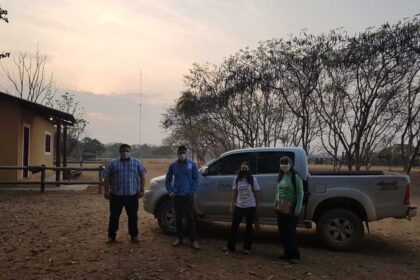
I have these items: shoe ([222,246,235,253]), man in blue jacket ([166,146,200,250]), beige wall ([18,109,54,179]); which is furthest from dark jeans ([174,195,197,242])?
beige wall ([18,109,54,179])

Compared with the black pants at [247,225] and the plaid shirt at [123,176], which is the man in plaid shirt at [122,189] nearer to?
the plaid shirt at [123,176]

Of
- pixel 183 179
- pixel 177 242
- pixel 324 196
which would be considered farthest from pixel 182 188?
pixel 324 196

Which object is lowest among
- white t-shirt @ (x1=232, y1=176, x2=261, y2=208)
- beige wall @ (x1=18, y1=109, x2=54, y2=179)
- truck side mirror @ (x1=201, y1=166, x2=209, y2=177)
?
white t-shirt @ (x1=232, y1=176, x2=261, y2=208)

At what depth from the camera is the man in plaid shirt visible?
8.60 meters

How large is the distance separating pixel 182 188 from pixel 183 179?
0.15 m

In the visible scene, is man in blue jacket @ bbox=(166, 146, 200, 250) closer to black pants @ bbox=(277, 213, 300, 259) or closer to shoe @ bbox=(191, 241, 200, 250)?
shoe @ bbox=(191, 241, 200, 250)

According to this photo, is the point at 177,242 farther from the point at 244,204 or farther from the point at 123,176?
the point at 123,176

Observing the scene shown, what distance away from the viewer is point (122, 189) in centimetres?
859

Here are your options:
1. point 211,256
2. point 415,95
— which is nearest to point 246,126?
point 415,95

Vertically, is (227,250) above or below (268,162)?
below

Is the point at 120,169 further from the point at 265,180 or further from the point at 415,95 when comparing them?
the point at 415,95

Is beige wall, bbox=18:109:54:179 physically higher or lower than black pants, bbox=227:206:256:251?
higher

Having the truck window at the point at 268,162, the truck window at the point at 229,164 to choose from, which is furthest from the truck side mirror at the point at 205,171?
the truck window at the point at 268,162

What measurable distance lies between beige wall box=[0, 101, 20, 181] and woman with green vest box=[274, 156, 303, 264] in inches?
566
